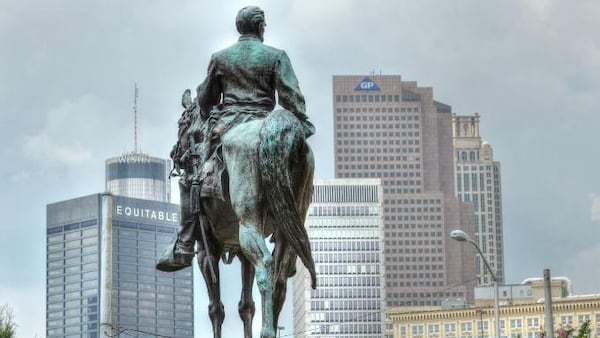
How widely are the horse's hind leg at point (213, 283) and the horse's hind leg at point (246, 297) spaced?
187 mm

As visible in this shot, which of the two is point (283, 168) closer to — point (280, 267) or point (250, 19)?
point (280, 267)

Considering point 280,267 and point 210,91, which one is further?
point 210,91

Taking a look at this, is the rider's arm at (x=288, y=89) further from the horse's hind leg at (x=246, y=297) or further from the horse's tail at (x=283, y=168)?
the horse's hind leg at (x=246, y=297)

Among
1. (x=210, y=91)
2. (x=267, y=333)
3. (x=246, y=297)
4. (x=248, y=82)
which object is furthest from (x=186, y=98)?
(x=267, y=333)

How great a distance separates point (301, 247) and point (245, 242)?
45 cm

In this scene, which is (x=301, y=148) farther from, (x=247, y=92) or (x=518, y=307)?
(x=518, y=307)

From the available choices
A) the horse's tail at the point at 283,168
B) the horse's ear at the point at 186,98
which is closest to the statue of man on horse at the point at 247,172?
the horse's tail at the point at 283,168

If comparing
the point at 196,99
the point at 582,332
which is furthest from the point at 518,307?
the point at 196,99

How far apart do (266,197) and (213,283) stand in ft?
4.38

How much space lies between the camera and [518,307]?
652ft

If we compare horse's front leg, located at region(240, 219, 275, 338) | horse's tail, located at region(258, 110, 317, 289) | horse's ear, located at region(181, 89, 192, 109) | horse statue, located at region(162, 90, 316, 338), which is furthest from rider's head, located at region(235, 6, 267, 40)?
horse's front leg, located at region(240, 219, 275, 338)

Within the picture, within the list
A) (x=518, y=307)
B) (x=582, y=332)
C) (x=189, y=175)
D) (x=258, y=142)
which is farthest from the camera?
(x=518, y=307)

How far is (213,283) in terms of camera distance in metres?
13.6

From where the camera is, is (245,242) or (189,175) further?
(189,175)
